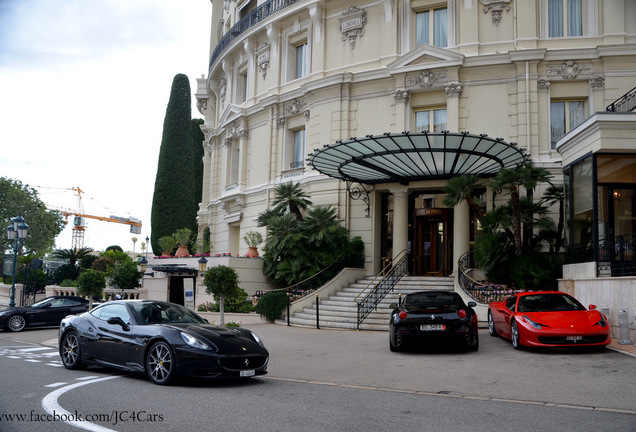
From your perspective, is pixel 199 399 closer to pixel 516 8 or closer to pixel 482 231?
pixel 482 231

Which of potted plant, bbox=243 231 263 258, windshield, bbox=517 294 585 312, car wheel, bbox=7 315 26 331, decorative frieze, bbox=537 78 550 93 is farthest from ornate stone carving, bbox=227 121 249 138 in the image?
windshield, bbox=517 294 585 312

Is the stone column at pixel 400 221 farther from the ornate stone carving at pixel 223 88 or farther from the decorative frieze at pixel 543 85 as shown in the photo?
the ornate stone carving at pixel 223 88

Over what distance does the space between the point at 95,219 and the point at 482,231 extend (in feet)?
494

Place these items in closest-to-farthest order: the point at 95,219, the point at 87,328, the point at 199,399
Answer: the point at 199,399 < the point at 87,328 < the point at 95,219

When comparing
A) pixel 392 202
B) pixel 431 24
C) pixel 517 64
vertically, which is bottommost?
pixel 392 202

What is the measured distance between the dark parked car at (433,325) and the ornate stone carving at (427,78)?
12.9 meters

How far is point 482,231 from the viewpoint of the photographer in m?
19.1

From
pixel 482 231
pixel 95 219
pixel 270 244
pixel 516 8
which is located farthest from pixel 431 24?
pixel 95 219

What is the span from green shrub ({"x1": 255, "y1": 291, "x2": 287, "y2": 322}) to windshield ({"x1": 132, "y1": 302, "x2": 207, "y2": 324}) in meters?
9.45

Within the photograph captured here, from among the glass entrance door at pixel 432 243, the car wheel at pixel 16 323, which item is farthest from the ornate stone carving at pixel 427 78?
the car wheel at pixel 16 323

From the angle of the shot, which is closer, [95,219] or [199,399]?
[199,399]

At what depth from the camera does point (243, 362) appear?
848cm

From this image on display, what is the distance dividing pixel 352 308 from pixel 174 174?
23.6 m

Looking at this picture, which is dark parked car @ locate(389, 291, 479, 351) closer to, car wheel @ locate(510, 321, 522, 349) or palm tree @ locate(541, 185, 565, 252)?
car wheel @ locate(510, 321, 522, 349)
